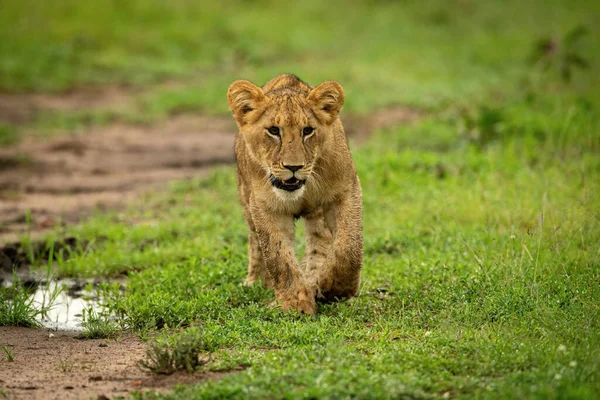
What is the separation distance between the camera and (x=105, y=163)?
12.1m

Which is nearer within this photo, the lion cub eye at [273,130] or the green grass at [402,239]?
the green grass at [402,239]

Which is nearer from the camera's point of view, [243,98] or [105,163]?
[243,98]

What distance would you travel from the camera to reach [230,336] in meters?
5.45

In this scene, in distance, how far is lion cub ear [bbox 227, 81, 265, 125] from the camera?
6034 millimetres

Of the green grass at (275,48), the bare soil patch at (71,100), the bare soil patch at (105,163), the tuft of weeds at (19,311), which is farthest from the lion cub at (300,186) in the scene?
the bare soil patch at (71,100)

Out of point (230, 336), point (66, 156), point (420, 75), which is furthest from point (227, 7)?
point (230, 336)

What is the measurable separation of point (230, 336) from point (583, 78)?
11.4 meters

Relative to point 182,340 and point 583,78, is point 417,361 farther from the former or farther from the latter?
point 583,78

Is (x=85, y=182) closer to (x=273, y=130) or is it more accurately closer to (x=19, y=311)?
(x=19, y=311)

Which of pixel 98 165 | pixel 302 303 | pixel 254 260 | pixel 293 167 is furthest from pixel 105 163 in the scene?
pixel 293 167

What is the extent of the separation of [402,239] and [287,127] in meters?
2.40

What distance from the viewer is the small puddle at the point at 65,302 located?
21.0 feet

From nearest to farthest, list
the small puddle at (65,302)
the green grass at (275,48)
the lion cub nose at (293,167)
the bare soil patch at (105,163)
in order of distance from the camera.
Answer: the lion cub nose at (293,167), the small puddle at (65,302), the bare soil patch at (105,163), the green grass at (275,48)

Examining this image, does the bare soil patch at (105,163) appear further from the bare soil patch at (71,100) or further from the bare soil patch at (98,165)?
the bare soil patch at (71,100)
